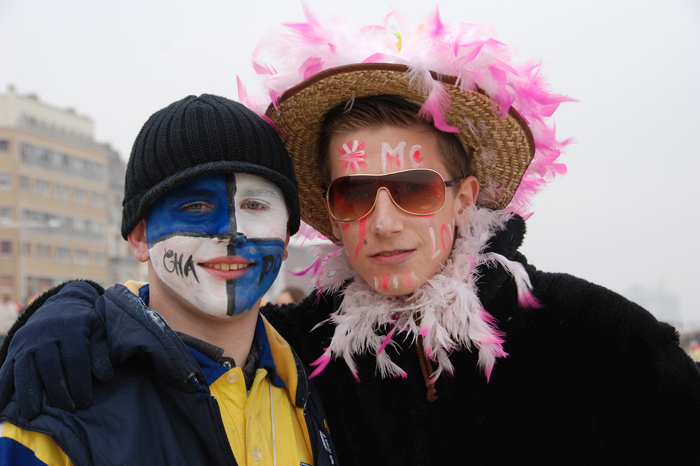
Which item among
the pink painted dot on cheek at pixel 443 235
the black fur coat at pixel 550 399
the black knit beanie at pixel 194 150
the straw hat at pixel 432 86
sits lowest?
the black fur coat at pixel 550 399

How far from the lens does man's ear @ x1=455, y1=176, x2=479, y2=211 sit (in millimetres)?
2527

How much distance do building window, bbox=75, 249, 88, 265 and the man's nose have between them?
4793cm

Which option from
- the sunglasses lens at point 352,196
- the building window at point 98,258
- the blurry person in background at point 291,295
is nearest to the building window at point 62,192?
the building window at point 98,258

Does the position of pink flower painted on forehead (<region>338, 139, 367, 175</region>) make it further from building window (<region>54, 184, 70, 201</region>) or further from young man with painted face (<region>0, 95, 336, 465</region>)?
building window (<region>54, 184, 70, 201</region>)

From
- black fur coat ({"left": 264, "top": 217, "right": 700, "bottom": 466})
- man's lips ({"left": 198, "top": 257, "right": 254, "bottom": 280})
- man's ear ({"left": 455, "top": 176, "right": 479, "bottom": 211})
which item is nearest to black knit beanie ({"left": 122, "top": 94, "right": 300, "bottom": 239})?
man's lips ({"left": 198, "top": 257, "right": 254, "bottom": 280})

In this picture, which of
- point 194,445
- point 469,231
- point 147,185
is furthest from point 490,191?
point 194,445

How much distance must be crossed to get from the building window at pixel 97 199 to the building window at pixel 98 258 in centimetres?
377

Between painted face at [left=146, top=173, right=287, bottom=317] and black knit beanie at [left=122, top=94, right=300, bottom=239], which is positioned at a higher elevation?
black knit beanie at [left=122, top=94, right=300, bottom=239]

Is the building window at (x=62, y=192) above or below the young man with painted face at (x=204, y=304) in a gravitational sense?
above

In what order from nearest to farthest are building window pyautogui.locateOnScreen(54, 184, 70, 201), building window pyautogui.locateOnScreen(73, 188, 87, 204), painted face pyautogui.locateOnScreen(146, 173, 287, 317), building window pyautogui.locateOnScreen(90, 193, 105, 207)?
painted face pyautogui.locateOnScreen(146, 173, 287, 317)
building window pyautogui.locateOnScreen(54, 184, 70, 201)
building window pyautogui.locateOnScreen(73, 188, 87, 204)
building window pyautogui.locateOnScreen(90, 193, 105, 207)

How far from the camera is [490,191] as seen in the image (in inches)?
105

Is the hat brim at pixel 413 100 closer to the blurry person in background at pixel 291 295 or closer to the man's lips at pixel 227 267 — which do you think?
the man's lips at pixel 227 267

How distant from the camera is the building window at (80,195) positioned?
4650cm

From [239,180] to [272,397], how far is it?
0.72 metres
